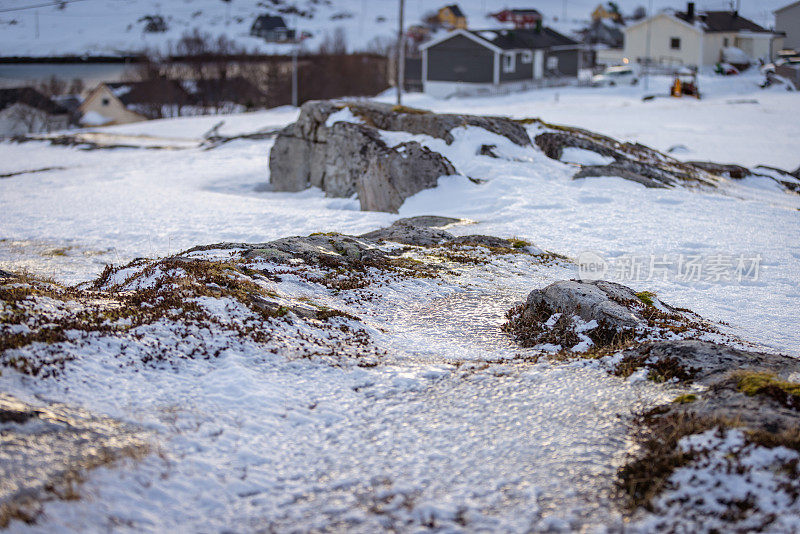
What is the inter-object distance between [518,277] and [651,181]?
1013 centimetres

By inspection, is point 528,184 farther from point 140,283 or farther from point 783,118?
point 783,118

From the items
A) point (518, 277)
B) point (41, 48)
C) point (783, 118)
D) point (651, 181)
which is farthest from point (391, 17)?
point (518, 277)

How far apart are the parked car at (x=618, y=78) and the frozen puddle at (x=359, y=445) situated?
59.4 meters

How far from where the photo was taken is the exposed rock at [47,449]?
423 cm

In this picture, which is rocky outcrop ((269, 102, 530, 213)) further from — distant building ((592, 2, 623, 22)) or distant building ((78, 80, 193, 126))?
distant building ((592, 2, 623, 22))

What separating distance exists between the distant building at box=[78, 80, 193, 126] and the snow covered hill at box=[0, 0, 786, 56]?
96.6 feet

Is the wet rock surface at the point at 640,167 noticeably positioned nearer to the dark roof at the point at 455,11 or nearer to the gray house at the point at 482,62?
the gray house at the point at 482,62

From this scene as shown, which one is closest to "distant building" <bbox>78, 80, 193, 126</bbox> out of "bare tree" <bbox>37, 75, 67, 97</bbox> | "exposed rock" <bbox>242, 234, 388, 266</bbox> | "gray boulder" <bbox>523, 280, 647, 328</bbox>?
"bare tree" <bbox>37, 75, 67, 97</bbox>

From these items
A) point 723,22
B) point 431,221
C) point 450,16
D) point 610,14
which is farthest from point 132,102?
point 610,14

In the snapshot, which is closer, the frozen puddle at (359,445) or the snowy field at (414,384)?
the frozen puddle at (359,445)

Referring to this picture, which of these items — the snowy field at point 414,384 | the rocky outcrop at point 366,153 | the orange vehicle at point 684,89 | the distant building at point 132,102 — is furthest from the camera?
the distant building at point 132,102

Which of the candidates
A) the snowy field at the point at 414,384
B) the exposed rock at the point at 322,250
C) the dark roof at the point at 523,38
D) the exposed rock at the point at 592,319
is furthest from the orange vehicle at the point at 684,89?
the exposed rock at the point at 592,319

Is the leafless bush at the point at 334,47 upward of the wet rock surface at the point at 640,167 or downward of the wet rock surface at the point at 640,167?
upward

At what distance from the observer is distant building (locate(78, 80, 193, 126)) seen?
60.3 meters
